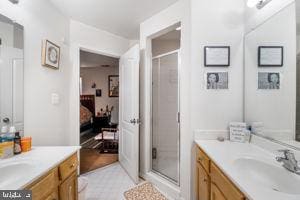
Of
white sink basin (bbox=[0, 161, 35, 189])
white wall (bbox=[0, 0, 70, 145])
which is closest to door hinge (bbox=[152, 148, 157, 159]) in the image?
white wall (bbox=[0, 0, 70, 145])

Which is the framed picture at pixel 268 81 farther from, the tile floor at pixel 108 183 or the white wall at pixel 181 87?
the tile floor at pixel 108 183

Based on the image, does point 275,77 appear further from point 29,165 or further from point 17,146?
point 17,146

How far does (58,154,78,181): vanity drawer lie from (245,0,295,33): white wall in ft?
6.80

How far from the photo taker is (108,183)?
2.46m

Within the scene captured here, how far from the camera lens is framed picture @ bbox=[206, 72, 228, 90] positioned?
1791 mm

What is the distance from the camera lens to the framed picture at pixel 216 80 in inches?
70.5

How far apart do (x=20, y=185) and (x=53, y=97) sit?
4.43ft

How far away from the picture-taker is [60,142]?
7.06 ft

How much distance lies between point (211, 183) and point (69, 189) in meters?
1.12

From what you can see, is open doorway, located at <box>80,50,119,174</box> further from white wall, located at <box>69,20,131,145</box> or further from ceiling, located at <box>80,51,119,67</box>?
white wall, located at <box>69,20,131,145</box>

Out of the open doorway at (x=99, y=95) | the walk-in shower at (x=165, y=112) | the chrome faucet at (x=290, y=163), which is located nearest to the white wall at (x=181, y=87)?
the walk-in shower at (x=165, y=112)

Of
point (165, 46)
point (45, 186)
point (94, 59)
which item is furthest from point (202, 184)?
point (94, 59)

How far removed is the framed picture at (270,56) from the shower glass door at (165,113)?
1234 mm

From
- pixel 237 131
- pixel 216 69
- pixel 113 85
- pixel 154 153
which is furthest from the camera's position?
pixel 113 85
